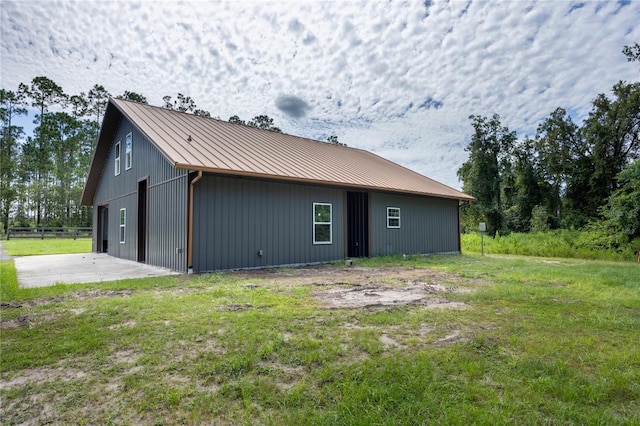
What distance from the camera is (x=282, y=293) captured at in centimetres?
554

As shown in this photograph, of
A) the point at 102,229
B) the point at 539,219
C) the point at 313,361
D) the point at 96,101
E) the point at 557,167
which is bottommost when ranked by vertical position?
the point at 313,361

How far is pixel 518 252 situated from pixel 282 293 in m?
13.2

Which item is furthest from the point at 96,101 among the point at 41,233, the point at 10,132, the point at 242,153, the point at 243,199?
the point at 243,199

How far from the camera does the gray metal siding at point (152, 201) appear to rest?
8.29 metres

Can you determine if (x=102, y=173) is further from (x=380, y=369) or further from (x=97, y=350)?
(x=380, y=369)

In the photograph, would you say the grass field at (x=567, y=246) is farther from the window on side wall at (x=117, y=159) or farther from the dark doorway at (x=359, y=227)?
the window on side wall at (x=117, y=159)

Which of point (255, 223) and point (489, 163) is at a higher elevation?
point (489, 163)

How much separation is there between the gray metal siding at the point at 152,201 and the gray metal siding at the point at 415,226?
20.4 feet

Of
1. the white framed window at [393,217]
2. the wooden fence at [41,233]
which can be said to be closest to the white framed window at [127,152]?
the white framed window at [393,217]

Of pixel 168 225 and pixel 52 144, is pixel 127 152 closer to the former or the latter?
pixel 168 225

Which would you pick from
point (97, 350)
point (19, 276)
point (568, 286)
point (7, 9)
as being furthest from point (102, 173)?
point (568, 286)

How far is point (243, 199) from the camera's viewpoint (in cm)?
874

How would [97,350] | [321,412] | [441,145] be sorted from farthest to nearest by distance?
[441,145], [97,350], [321,412]

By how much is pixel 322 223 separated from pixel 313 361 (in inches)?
306
